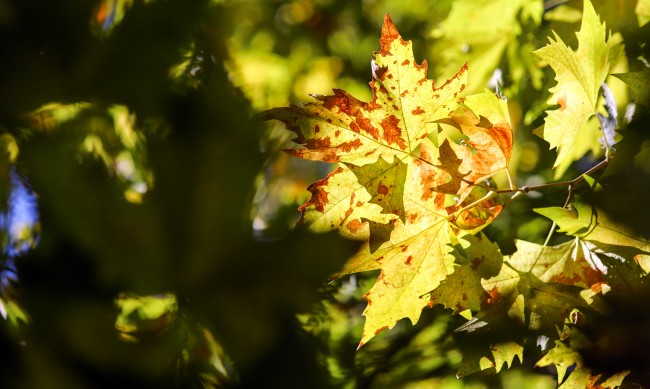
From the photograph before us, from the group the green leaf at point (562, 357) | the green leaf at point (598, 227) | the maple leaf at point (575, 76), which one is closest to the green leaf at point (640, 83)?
the maple leaf at point (575, 76)

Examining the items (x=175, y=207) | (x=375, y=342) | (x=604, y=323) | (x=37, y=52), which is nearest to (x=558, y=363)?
(x=604, y=323)

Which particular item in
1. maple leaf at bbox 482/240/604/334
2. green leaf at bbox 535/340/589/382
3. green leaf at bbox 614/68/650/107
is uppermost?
green leaf at bbox 614/68/650/107

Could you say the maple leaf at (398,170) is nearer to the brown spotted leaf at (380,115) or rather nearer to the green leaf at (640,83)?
the brown spotted leaf at (380,115)

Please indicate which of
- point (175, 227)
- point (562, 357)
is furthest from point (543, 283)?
point (175, 227)

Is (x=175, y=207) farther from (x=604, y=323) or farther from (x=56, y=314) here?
(x=604, y=323)

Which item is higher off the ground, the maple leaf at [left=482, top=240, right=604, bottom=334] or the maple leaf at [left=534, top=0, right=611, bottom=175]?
the maple leaf at [left=534, top=0, right=611, bottom=175]

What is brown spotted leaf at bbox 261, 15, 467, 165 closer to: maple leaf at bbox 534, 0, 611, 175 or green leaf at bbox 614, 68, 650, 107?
maple leaf at bbox 534, 0, 611, 175

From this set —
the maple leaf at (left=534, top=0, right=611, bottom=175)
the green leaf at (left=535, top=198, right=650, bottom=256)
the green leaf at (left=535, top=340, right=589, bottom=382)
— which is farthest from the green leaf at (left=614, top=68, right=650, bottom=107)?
the green leaf at (left=535, top=340, right=589, bottom=382)

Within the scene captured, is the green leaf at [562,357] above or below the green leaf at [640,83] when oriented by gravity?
below
